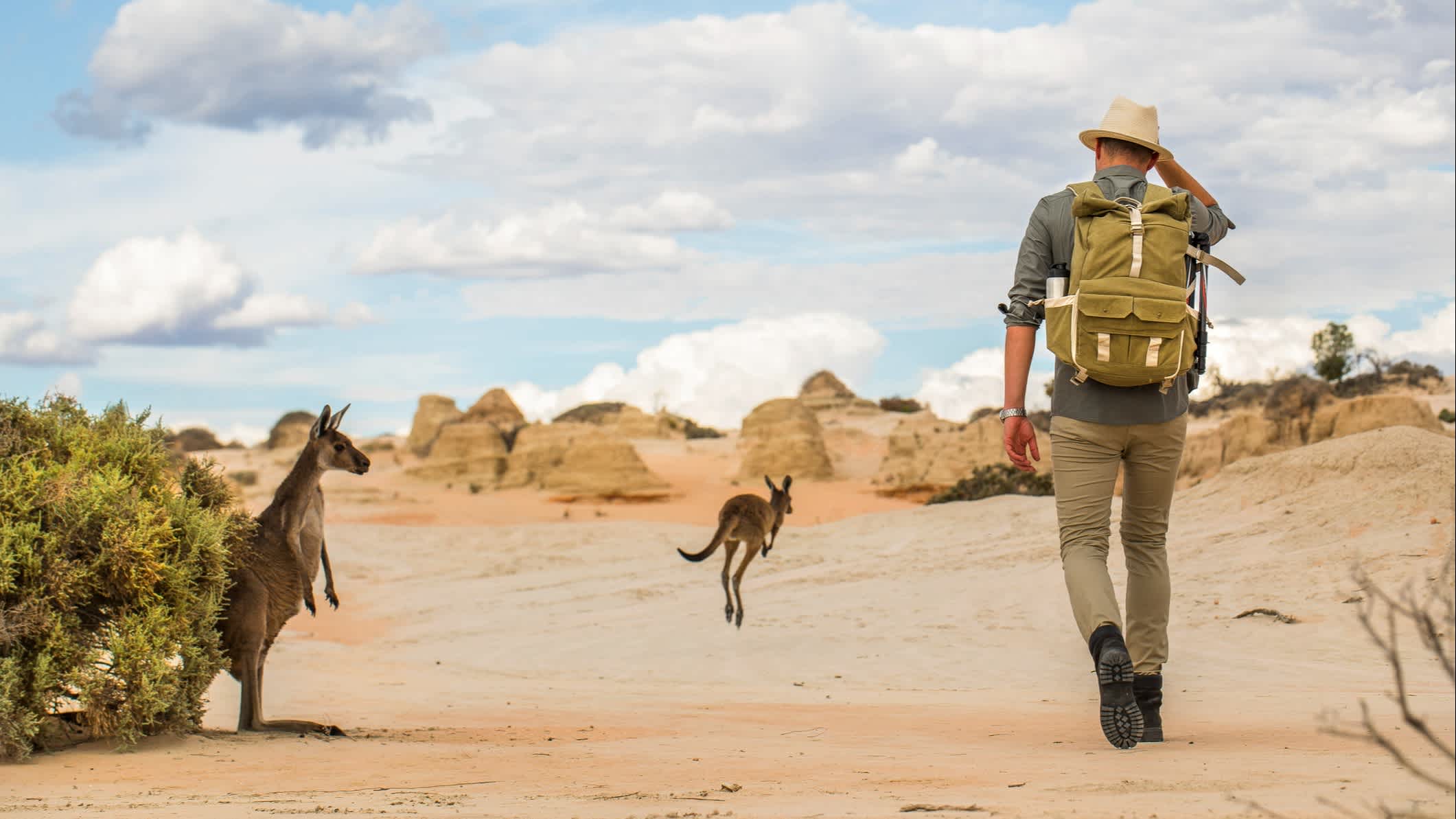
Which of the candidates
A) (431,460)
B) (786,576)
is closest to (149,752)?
(786,576)

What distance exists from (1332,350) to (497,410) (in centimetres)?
2810

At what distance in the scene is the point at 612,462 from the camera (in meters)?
33.2

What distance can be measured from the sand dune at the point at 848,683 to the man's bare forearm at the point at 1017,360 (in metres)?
1.48

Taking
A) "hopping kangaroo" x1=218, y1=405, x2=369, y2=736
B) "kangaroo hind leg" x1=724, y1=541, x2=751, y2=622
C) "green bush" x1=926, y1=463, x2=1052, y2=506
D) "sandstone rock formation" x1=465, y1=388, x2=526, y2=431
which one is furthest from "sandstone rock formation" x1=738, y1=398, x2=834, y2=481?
"hopping kangaroo" x1=218, y1=405, x2=369, y2=736

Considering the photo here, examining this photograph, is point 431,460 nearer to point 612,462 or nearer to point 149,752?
point 612,462

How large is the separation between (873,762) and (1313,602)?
21.4ft

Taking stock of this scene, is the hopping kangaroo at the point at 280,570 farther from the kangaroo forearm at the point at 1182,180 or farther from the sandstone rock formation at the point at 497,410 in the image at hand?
the sandstone rock formation at the point at 497,410

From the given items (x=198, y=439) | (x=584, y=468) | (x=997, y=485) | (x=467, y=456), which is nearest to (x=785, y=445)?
(x=584, y=468)

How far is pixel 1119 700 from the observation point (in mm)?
5102

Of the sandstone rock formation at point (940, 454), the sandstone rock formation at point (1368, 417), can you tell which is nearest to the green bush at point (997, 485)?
the sandstone rock formation at point (940, 454)

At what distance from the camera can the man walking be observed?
514 centimetres

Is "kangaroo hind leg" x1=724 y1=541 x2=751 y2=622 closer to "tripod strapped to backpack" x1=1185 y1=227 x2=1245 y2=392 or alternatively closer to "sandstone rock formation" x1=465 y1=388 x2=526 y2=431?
"tripod strapped to backpack" x1=1185 y1=227 x2=1245 y2=392

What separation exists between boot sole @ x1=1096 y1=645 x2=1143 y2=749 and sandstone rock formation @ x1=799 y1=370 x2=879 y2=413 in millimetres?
45492

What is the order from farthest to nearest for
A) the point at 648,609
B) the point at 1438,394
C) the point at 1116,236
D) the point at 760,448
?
the point at 760,448 < the point at 1438,394 < the point at 648,609 < the point at 1116,236
